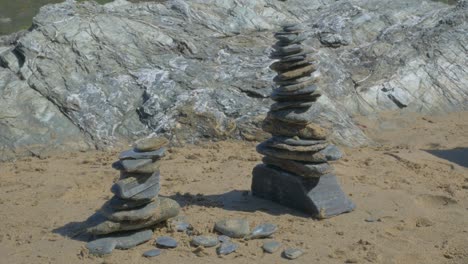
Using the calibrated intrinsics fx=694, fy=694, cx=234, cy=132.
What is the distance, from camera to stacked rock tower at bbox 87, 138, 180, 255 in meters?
6.79

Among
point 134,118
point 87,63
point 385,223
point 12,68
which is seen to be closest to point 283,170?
A: point 385,223

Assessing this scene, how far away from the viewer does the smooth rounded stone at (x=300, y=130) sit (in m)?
7.76

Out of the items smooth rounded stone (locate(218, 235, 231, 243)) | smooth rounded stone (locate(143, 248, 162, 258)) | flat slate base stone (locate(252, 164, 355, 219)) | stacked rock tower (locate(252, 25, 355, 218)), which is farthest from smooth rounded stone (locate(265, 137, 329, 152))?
smooth rounded stone (locate(143, 248, 162, 258))

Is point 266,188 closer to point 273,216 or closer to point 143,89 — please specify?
point 273,216

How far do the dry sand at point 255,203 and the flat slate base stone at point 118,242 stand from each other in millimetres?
91

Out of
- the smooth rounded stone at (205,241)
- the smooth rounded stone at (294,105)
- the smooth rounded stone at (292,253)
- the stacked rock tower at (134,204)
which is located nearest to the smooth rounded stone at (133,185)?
the stacked rock tower at (134,204)

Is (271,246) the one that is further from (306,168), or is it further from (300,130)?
(300,130)

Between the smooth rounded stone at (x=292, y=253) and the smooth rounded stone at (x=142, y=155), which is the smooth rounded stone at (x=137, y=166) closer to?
the smooth rounded stone at (x=142, y=155)

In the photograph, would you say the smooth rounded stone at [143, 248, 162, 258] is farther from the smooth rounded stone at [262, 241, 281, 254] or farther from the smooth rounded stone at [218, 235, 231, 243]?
the smooth rounded stone at [262, 241, 281, 254]

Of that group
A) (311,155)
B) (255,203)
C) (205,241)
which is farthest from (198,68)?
(205,241)

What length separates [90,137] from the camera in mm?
10930

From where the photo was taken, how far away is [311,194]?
7.64 m

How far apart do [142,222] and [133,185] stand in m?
0.38

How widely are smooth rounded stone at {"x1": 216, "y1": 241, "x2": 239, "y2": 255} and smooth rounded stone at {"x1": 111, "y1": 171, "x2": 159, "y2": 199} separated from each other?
94 cm
